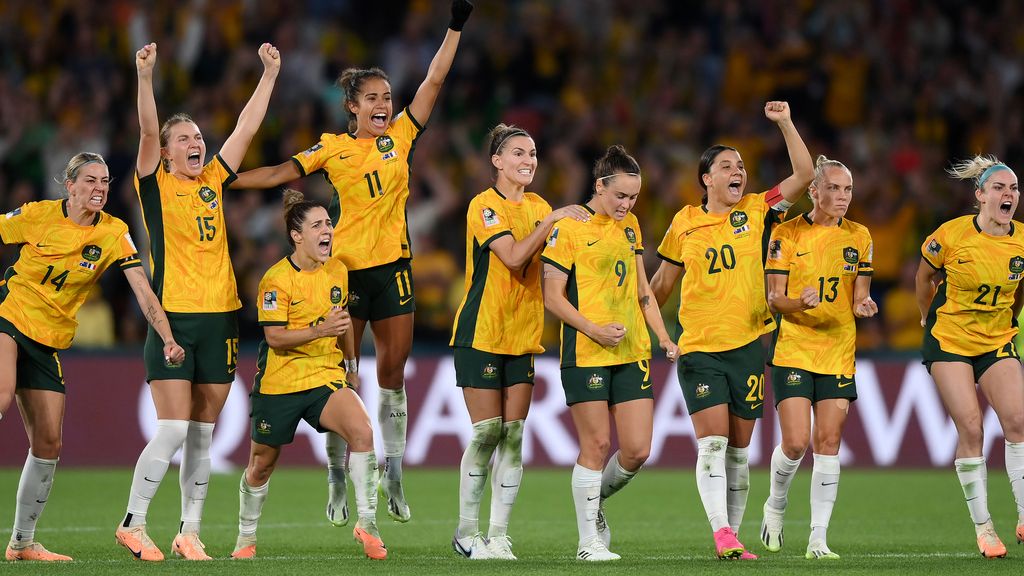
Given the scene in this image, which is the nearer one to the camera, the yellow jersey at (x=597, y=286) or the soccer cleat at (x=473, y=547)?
the yellow jersey at (x=597, y=286)

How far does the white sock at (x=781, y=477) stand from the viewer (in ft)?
30.1

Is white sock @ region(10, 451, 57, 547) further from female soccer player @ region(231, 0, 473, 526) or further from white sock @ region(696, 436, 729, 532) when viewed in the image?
white sock @ region(696, 436, 729, 532)

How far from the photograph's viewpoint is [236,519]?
11.4 meters

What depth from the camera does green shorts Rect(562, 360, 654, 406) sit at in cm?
839

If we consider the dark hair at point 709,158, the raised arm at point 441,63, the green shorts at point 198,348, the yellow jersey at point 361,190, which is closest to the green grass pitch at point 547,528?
the green shorts at point 198,348

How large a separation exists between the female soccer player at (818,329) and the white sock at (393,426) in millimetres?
2537

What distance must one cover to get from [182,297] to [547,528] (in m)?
3.76

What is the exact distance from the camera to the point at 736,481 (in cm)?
918

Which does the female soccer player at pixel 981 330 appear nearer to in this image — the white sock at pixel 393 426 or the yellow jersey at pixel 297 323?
the white sock at pixel 393 426

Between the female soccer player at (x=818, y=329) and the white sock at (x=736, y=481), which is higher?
the female soccer player at (x=818, y=329)

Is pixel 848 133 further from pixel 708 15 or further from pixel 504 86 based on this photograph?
pixel 504 86

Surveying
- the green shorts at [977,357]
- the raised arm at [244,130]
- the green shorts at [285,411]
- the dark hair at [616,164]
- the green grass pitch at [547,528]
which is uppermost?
the raised arm at [244,130]

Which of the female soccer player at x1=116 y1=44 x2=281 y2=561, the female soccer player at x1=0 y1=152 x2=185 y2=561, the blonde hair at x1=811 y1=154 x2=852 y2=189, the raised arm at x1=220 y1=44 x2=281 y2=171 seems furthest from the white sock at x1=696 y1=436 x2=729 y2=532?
the female soccer player at x1=0 y1=152 x2=185 y2=561

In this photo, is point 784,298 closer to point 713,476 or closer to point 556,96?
point 713,476
